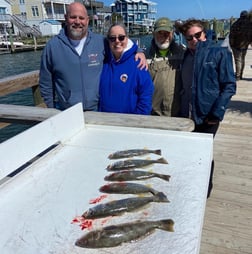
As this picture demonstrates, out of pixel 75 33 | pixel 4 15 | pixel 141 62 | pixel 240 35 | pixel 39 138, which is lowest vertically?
pixel 4 15

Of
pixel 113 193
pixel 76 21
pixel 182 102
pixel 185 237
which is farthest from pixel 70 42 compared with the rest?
pixel 185 237

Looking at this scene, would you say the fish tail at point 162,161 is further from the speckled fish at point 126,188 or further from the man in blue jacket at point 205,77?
the man in blue jacket at point 205,77

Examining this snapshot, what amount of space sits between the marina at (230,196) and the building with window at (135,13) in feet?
252

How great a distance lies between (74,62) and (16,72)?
23107 mm

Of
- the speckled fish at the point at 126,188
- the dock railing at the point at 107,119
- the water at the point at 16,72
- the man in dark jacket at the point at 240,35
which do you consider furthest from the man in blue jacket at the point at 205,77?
the water at the point at 16,72

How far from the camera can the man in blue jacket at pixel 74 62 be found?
2664 mm

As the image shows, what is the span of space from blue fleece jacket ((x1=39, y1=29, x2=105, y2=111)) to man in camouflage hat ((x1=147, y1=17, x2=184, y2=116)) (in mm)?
558

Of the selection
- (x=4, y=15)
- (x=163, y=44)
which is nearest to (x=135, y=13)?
(x=4, y=15)

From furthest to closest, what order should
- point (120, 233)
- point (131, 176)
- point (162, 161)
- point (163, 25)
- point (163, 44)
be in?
1. point (163, 44)
2. point (163, 25)
3. point (162, 161)
4. point (131, 176)
5. point (120, 233)

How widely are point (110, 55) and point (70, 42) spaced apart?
0.39 m

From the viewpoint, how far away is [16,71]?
79.8 feet

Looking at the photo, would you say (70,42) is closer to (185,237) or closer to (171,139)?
(171,139)

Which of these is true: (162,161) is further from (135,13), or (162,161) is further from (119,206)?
(135,13)

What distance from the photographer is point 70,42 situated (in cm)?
269
